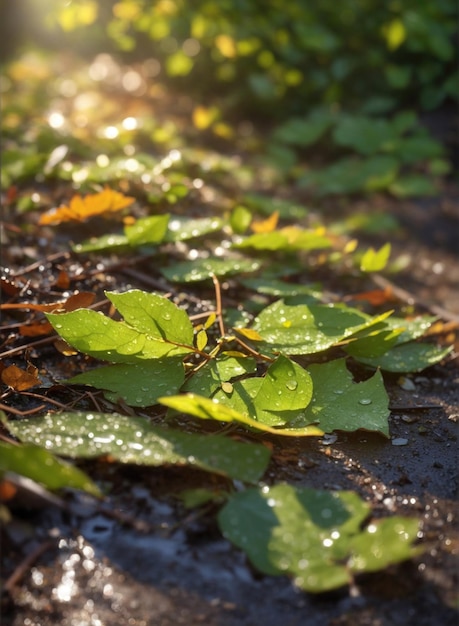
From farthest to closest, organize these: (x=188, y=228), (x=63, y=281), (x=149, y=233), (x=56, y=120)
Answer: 1. (x=56, y=120)
2. (x=188, y=228)
3. (x=149, y=233)
4. (x=63, y=281)

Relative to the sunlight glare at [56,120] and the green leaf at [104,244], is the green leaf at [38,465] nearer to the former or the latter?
the green leaf at [104,244]

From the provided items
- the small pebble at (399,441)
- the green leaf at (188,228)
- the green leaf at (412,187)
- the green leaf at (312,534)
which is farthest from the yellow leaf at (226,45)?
the green leaf at (312,534)

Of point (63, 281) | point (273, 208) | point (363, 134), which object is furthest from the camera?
point (363, 134)

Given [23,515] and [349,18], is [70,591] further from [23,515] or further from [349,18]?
[349,18]

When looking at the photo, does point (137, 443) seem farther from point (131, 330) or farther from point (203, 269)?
point (203, 269)

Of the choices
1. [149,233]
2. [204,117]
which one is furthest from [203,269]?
[204,117]

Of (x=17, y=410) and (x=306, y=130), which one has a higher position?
(x=17, y=410)

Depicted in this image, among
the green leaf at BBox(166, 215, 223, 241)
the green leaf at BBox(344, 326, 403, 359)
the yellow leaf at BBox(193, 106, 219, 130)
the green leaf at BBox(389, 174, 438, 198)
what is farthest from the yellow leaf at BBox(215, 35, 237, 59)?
the green leaf at BBox(344, 326, 403, 359)
